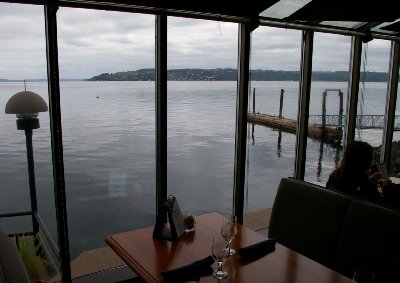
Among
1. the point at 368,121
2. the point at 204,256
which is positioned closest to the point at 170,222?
the point at 204,256

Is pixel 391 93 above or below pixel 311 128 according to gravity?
above

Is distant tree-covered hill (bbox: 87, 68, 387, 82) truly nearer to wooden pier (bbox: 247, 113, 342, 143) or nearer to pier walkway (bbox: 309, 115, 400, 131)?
wooden pier (bbox: 247, 113, 342, 143)

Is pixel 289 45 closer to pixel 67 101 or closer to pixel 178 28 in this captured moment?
pixel 178 28

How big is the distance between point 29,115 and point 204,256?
1977 mm

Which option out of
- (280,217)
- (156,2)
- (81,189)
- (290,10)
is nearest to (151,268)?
(280,217)

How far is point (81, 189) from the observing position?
10.4 meters

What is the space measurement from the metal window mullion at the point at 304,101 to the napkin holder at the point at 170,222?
2.47 meters

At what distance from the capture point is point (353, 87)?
14.4ft

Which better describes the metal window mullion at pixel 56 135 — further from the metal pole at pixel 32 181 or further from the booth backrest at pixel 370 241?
the booth backrest at pixel 370 241

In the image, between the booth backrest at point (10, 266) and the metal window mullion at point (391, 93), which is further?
the metal window mullion at point (391, 93)

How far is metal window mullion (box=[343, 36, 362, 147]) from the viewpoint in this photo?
170 inches

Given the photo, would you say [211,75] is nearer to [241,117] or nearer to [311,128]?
[241,117]

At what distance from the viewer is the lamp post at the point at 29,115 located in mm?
2674

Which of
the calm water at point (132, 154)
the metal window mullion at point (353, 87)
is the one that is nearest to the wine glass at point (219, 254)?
the calm water at point (132, 154)
